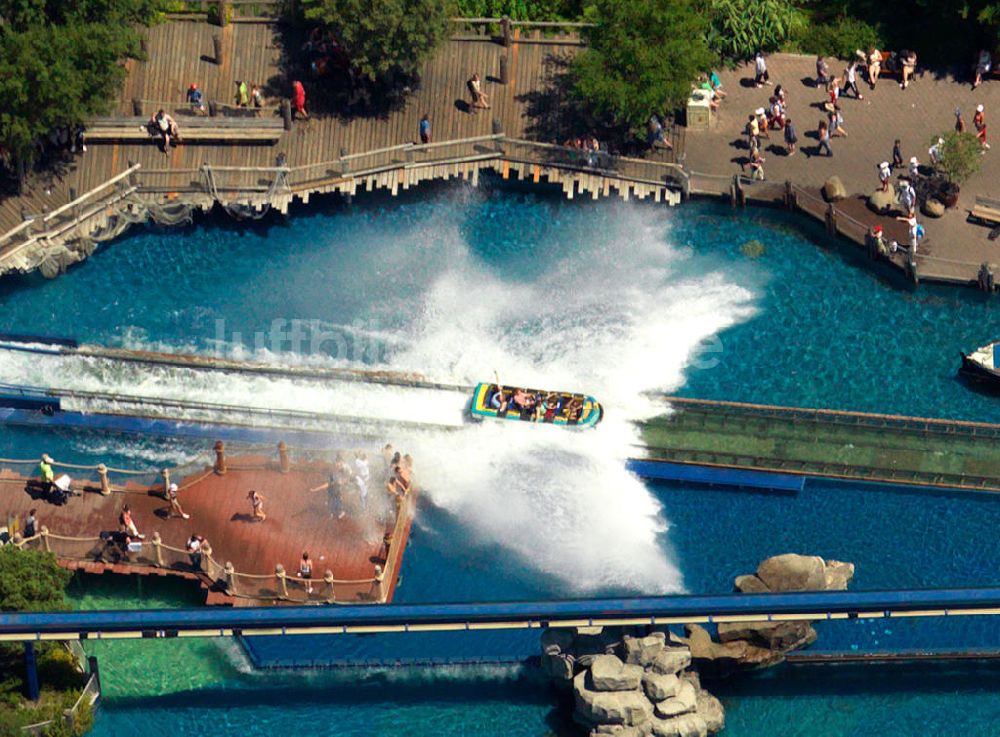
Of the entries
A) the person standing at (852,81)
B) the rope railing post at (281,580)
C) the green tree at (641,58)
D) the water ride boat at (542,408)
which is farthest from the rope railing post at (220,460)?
the person standing at (852,81)

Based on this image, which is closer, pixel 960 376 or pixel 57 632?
pixel 57 632

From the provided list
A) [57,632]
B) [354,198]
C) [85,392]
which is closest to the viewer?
[57,632]

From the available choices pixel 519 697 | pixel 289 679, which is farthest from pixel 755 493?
pixel 289 679

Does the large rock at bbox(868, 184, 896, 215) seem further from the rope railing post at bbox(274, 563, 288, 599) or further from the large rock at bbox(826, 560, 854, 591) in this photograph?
the rope railing post at bbox(274, 563, 288, 599)

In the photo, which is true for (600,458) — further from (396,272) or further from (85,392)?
(85,392)

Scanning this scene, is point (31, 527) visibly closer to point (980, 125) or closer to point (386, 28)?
point (386, 28)

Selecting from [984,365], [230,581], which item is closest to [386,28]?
[230,581]
